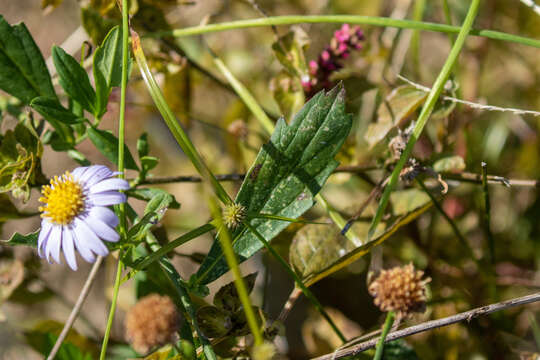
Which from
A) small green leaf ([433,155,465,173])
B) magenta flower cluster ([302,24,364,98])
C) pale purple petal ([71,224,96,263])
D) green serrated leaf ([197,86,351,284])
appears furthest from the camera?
magenta flower cluster ([302,24,364,98])

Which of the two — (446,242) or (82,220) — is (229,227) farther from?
(446,242)

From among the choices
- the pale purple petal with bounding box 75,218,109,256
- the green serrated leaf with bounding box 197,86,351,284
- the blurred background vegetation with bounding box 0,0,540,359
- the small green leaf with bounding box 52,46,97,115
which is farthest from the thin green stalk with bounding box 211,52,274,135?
the pale purple petal with bounding box 75,218,109,256

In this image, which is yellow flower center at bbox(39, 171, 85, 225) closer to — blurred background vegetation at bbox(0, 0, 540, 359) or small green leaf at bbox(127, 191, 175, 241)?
small green leaf at bbox(127, 191, 175, 241)

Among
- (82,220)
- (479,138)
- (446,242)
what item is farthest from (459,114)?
(82,220)

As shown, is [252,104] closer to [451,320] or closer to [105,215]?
[105,215]

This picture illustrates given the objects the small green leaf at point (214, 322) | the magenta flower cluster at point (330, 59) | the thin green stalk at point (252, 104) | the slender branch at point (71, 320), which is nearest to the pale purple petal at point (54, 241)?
the slender branch at point (71, 320)

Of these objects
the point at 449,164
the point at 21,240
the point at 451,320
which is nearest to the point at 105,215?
the point at 21,240
